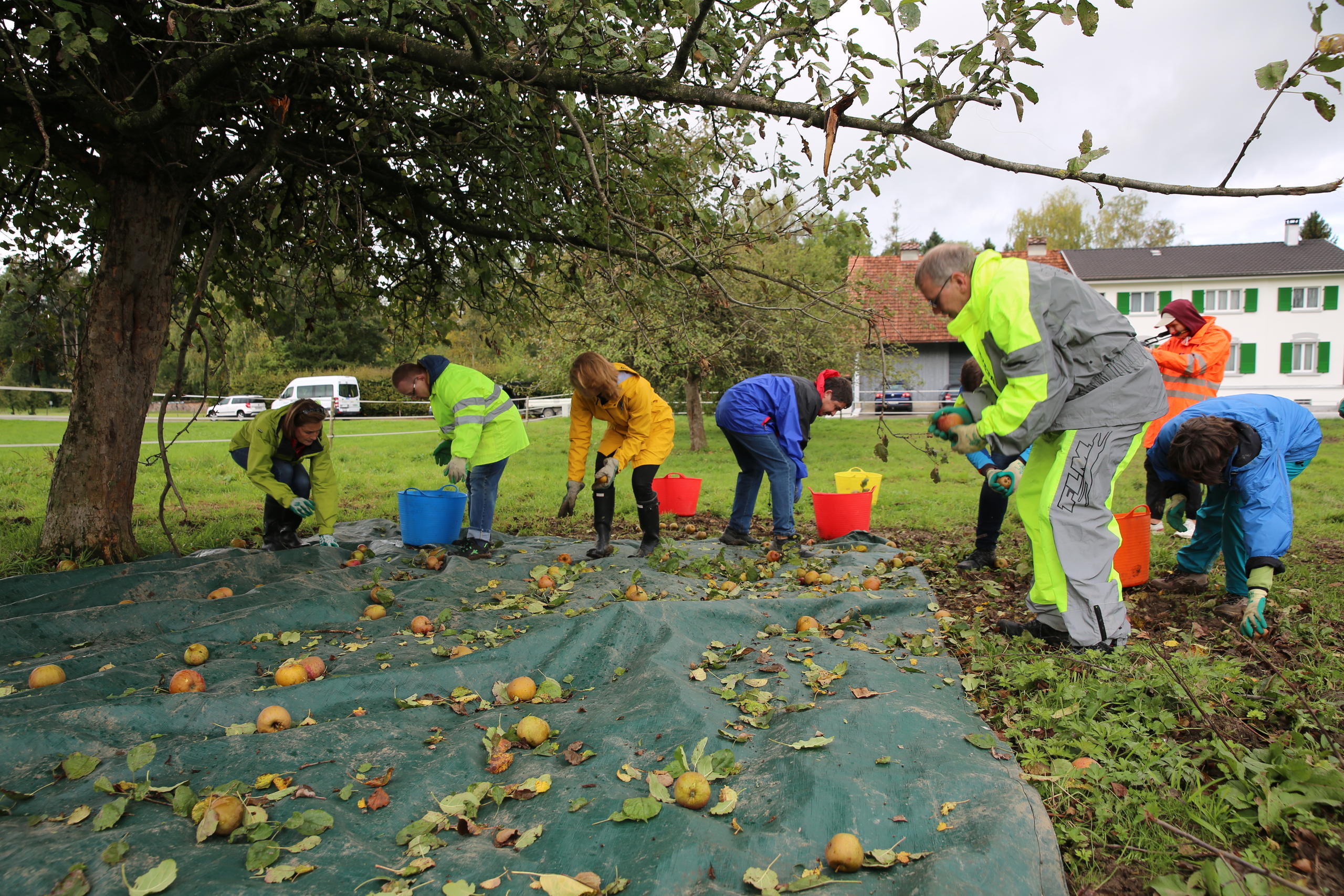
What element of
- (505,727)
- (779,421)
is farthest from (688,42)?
(779,421)

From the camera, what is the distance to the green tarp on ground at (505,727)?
1.85 metres

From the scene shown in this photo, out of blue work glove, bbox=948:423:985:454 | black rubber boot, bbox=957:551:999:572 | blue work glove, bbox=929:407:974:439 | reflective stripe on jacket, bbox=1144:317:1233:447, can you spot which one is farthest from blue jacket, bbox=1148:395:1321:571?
reflective stripe on jacket, bbox=1144:317:1233:447

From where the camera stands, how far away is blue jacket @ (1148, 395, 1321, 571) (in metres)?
3.58

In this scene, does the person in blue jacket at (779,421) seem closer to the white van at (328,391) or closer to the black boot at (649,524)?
the black boot at (649,524)

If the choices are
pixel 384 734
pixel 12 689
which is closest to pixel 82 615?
pixel 12 689

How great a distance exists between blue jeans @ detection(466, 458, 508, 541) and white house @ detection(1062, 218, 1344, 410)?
28273 millimetres

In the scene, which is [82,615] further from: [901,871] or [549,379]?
[549,379]

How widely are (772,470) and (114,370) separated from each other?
180 inches

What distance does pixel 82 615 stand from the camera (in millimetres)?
3490

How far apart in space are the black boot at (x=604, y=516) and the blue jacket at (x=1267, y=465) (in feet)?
11.0

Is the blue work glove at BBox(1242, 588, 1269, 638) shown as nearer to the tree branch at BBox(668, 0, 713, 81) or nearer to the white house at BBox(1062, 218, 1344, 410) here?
the tree branch at BBox(668, 0, 713, 81)

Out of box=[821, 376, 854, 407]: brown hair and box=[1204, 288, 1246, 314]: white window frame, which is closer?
box=[821, 376, 854, 407]: brown hair

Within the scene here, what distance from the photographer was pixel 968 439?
3.47 metres

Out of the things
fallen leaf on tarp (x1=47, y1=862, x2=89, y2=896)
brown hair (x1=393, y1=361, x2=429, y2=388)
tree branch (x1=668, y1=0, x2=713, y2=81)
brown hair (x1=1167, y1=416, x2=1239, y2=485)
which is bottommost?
fallen leaf on tarp (x1=47, y1=862, x2=89, y2=896)
